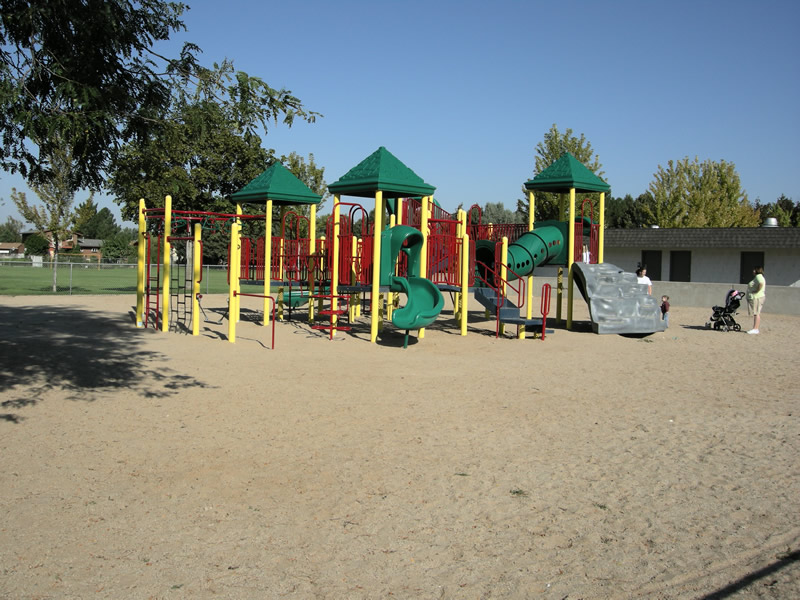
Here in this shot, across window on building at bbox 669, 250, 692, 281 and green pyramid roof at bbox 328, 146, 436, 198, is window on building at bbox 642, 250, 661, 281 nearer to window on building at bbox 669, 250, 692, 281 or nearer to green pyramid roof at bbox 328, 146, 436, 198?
window on building at bbox 669, 250, 692, 281

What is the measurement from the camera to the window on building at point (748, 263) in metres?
36.1

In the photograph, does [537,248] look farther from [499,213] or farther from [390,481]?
[499,213]

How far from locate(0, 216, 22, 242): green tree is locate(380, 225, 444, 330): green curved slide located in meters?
140

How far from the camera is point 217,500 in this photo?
17.7 feet

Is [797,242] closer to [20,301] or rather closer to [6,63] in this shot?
[20,301]

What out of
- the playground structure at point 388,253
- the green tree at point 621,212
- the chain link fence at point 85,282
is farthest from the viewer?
the green tree at point 621,212

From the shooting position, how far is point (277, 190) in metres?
18.0

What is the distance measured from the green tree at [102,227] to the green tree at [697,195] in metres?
97.3

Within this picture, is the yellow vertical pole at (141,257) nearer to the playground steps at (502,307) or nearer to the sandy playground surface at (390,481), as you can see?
the sandy playground surface at (390,481)

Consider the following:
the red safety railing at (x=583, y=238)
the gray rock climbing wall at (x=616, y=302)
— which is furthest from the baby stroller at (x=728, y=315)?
the red safety railing at (x=583, y=238)

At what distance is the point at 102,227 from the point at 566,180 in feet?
400

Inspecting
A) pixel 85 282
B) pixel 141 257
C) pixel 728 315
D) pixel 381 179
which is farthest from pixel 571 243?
pixel 85 282

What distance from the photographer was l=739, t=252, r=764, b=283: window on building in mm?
36125

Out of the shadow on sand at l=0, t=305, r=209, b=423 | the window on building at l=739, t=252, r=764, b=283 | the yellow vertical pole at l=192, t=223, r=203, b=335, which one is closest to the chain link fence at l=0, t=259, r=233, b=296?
the yellow vertical pole at l=192, t=223, r=203, b=335
